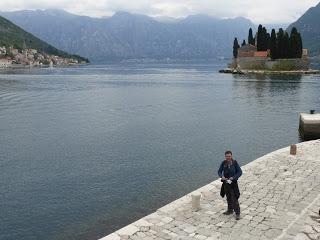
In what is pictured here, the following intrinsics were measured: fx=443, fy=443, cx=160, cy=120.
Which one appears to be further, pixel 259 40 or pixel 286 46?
pixel 259 40

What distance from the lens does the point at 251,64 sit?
488 feet

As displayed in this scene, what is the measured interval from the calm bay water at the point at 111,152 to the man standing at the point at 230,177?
17.6 ft

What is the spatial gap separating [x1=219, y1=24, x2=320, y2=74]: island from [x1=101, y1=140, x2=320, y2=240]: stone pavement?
11729 cm

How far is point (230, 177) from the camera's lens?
55.2ft

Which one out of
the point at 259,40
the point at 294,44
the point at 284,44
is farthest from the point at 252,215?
the point at 259,40

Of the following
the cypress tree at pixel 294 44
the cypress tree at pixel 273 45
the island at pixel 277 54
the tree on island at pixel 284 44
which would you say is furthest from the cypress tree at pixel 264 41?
the cypress tree at pixel 294 44

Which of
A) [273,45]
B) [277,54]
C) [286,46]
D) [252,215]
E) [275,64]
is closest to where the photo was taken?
[252,215]

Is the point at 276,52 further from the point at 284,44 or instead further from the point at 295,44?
the point at 295,44

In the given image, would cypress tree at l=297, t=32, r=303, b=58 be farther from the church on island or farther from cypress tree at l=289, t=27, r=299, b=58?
cypress tree at l=289, t=27, r=299, b=58

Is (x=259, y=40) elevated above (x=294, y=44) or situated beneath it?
elevated above

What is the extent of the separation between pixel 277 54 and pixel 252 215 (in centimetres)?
12548

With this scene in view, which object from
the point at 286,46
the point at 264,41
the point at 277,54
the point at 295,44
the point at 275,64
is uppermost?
the point at 264,41

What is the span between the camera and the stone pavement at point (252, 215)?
51.9 ft

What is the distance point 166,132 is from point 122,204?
73.1ft
